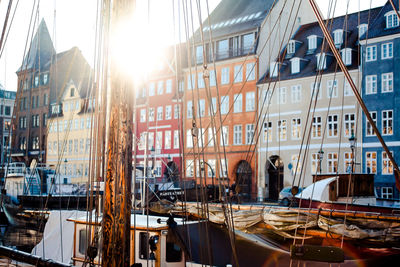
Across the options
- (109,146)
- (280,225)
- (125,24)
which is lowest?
(280,225)

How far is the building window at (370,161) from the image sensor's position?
2345cm

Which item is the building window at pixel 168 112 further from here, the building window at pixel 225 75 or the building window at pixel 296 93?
the building window at pixel 296 93

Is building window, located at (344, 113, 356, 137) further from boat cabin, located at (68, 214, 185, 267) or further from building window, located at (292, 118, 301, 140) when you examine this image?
boat cabin, located at (68, 214, 185, 267)

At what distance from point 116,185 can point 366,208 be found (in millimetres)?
9138

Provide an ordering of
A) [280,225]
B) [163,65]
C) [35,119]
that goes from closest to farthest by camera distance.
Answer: [280,225]
[163,65]
[35,119]

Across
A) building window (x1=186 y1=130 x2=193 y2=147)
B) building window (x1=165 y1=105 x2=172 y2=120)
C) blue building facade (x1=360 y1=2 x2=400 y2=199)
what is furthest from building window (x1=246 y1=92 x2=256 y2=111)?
blue building facade (x1=360 y1=2 x2=400 y2=199)

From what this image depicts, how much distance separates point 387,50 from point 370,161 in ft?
18.8

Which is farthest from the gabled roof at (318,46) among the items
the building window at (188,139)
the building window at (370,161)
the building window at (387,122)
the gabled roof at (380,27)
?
the building window at (188,139)

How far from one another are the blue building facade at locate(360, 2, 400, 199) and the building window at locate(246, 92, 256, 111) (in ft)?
23.5

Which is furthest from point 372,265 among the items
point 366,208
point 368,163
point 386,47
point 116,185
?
point 386,47

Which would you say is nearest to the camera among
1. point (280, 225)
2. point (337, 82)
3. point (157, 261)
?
point (157, 261)

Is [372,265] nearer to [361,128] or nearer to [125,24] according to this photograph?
[125,24]

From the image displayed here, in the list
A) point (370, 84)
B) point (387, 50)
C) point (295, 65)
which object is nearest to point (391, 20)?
point (387, 50)

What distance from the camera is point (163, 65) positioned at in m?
35.1
